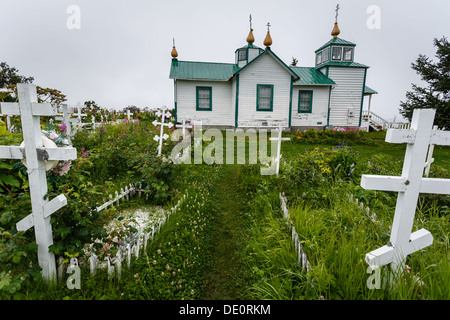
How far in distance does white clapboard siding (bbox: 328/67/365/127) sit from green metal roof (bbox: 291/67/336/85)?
2.81 ft

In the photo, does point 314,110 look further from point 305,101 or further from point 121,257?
point 121,257

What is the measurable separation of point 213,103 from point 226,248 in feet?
45.1

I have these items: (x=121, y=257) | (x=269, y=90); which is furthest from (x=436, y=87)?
(x=121, y=257)

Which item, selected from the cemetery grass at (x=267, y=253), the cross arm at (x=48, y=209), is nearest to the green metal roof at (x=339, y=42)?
the cemetery grass at (x=267, y=253)

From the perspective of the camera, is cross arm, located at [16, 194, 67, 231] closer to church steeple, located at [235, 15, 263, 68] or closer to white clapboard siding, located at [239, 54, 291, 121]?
white clapboard siding, located at [239, 54, 291, 121]

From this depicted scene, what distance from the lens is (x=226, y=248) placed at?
3732 mm

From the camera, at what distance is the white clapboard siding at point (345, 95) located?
17.8 meters

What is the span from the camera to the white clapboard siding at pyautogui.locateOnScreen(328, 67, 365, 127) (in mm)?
17844

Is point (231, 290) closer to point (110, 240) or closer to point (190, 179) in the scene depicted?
point (110, 240)

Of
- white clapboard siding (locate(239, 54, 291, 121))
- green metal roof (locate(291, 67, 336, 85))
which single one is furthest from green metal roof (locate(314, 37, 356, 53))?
white clapboard siding (locate(239, 54, 291, 121))

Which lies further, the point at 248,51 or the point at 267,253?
the point at 248,51

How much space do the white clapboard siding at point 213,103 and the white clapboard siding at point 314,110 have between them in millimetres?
4691

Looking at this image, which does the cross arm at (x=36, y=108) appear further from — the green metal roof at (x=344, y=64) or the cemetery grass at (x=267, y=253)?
the green metal roof at (x=344, y=64)

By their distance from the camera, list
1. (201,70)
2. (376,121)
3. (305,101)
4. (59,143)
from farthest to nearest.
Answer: (376,121) → (305,101) → (201,70) → (59,143)
